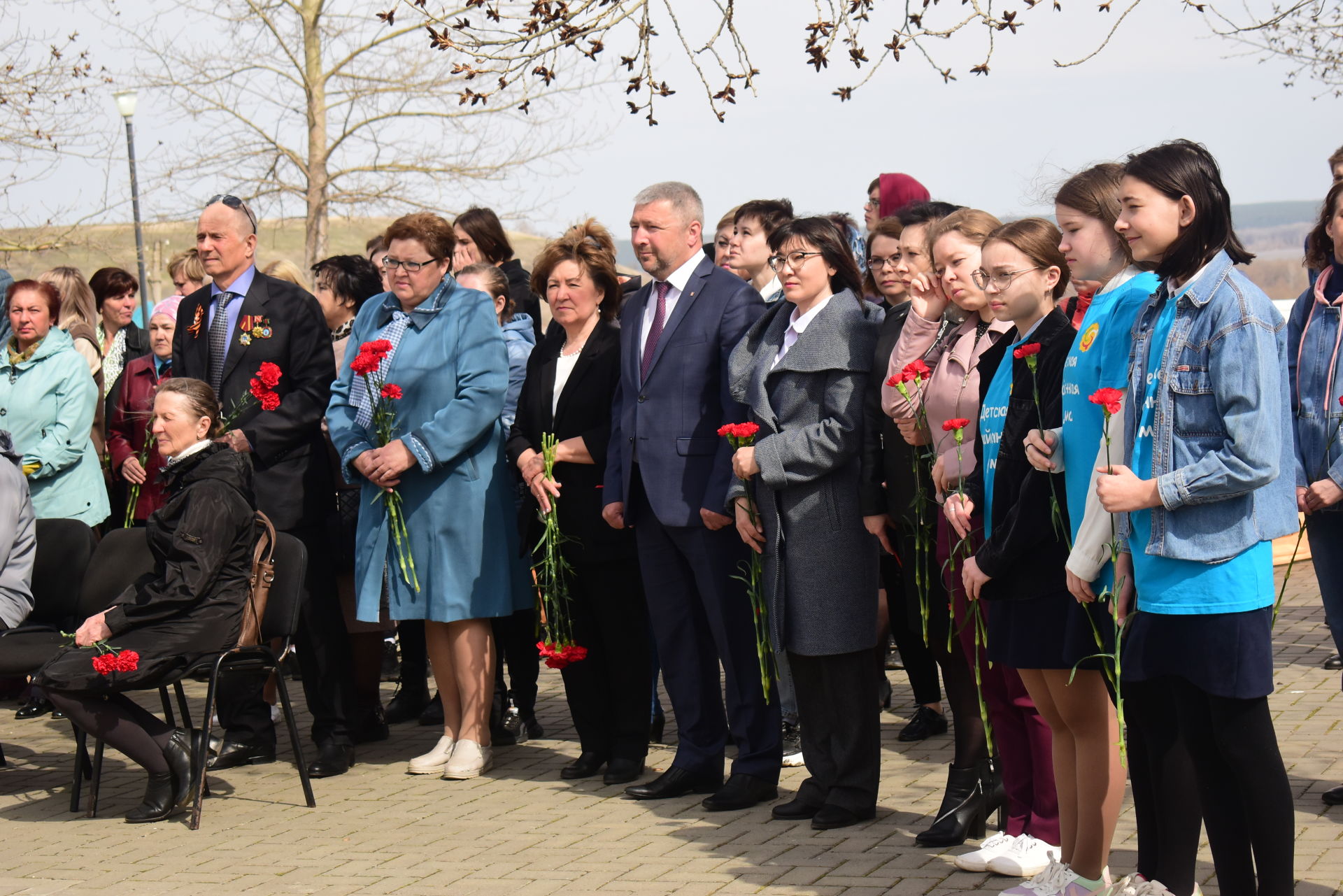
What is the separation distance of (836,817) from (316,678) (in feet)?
8.78

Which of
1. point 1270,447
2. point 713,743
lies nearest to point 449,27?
point 713,743

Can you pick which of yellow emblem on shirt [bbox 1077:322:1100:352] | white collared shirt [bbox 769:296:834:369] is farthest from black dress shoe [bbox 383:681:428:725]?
yellow emblem on shirt [bbox 1077:322:1100:352]

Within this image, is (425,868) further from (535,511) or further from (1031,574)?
(1031,574)

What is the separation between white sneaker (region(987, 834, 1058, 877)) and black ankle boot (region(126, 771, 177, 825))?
3278 millimetres

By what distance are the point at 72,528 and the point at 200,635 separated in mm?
1417

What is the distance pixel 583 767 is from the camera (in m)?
6.34

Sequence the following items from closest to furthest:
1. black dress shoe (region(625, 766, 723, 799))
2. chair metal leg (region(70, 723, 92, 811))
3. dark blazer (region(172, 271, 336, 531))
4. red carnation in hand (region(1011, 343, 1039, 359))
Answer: red carnation in hand (region(1011, 343, 1039, 359)) < black dress shoe (region(625, 766, 723, 799)) < chair metal leg (region(70, 723, 92, 811)) < dark blazer (region(172, 271, 336, 531))

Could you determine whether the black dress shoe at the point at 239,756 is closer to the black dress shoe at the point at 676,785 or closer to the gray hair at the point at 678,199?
the black dress shoe at the point at 676,785

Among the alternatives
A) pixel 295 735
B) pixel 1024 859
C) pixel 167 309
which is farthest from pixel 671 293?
pixel 167 309

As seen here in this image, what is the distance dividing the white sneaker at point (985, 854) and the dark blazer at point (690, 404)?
1.63 metres

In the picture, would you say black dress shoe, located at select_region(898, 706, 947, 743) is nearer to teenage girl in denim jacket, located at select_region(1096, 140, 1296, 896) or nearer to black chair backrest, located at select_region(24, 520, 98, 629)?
teenage girl in denim jacket, located at select_region(1096, 140, 1296, 896)

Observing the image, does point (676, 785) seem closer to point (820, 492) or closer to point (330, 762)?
point (820, 492)

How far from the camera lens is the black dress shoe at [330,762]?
654 cm

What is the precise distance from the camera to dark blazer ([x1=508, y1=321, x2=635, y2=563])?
6.26 m
